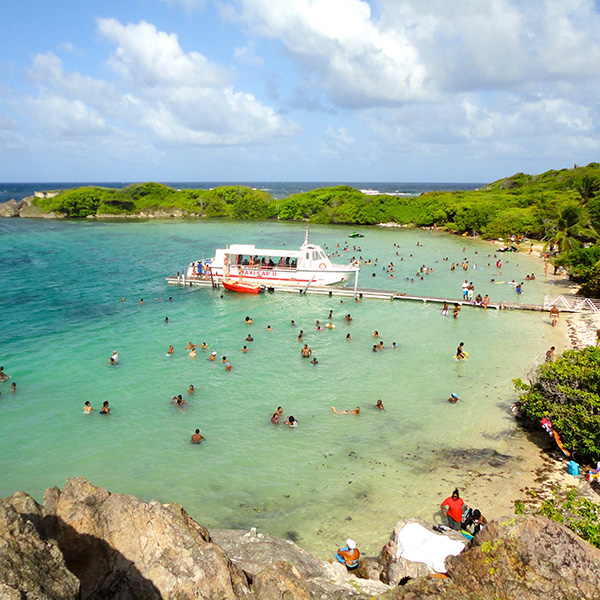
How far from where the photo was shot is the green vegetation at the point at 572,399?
49.9ft

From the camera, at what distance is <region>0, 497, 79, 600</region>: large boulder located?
4117 millimetres

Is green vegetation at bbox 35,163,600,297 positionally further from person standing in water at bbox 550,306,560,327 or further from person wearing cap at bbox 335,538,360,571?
person wearing cap at bbox 335,538,360,571

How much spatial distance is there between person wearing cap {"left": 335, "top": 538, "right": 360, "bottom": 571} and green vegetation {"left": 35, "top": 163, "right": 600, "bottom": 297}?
133ft

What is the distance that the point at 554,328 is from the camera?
29.8 metres

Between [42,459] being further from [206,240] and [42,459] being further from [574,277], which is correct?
[206,240]

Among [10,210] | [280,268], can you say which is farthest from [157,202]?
[280,268]

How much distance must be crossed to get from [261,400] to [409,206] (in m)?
80.9

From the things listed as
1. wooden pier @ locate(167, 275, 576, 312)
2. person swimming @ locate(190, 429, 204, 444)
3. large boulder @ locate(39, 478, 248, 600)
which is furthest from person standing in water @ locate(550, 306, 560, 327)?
large boulder @ locate(39, 478, 248, 600)

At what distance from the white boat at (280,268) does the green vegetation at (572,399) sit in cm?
2374

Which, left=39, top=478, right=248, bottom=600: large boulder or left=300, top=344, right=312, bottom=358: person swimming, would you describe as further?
left=300, top=344, right=312, bottom=358: person swimming

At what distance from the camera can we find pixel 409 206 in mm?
94250

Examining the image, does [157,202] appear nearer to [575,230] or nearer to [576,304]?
[575,230]

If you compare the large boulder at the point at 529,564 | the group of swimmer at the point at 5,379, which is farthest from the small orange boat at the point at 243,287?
the large boulder at the point at 529,564

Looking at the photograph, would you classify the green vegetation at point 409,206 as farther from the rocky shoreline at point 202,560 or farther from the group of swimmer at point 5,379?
the group of swimmer at point 5,379
